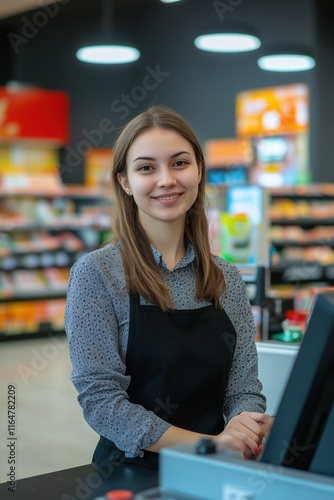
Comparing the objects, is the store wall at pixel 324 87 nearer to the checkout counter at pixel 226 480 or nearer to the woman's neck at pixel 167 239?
the woman's neck at pixel 167 239

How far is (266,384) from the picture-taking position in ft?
10.5

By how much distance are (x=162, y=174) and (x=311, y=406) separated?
817 millimetres

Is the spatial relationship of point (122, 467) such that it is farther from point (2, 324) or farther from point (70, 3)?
point (70, 3)

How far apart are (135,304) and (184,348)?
156mm

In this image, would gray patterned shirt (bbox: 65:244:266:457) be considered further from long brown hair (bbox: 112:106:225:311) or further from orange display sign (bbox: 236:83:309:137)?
orange display sign (bbox: 236:83:309:137)

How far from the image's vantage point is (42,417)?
6.33 m

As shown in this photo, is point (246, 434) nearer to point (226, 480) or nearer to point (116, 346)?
point (116, 346)

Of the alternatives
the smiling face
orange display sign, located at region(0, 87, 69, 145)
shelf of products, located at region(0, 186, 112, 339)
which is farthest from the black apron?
orange display sign, located at region(0, 87, 69, 145)

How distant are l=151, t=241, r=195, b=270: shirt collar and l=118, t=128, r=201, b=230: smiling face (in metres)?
0.10

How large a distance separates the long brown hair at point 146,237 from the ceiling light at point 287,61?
8.85 meters

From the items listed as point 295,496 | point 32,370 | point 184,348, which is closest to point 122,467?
point 184,348

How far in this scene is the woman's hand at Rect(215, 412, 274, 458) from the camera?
1.64m
